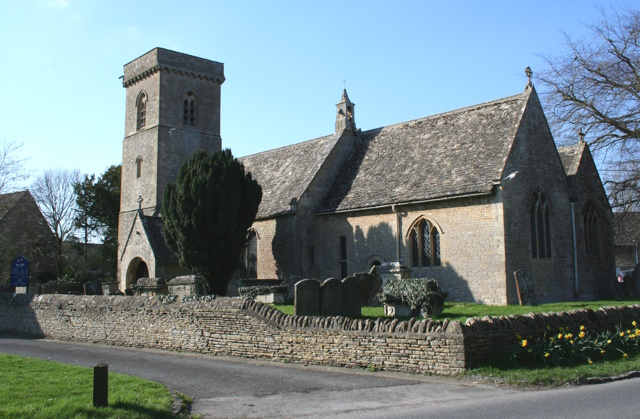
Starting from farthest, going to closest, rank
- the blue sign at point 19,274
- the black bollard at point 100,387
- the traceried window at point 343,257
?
the traceried window at point 343,257 < the blue sign at point 19,274 < the black bollard at point 100,387

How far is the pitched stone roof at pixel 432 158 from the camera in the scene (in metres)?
23.9

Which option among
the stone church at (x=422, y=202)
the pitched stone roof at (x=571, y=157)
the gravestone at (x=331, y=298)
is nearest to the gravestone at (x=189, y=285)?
the gravestone at (x=331, y=298)

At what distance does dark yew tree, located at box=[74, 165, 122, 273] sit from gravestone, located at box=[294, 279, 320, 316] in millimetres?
37859

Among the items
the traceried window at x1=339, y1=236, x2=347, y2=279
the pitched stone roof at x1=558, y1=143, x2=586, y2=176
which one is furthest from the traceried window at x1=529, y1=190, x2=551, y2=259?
the traceried window at x1=339, y1=236, x2=347, y2=279

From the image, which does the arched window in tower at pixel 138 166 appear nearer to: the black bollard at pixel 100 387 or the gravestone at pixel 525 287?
the gravestone at pixel 525 287

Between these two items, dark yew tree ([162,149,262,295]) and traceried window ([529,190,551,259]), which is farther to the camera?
dark yew tree ([162,149,262,295])

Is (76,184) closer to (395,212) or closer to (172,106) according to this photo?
(172,106)

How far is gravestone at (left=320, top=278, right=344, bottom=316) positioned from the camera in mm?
16438

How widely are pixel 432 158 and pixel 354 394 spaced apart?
720 inches

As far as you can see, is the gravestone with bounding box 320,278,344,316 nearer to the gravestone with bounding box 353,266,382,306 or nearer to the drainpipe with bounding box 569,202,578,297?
the gravestone with bounding box 353,266,382,306

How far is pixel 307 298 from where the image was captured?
15922 millimetres

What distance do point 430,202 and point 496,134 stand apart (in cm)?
409

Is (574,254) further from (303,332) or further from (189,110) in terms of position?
(189,110)

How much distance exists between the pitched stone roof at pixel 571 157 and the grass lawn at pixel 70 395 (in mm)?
22965
